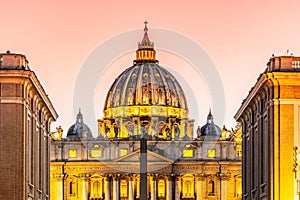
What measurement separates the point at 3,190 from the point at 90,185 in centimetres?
10573

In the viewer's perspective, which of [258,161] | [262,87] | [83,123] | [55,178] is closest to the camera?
[262,87]

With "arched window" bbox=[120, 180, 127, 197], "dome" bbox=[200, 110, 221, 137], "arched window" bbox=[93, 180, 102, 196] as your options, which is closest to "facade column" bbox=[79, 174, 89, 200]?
"arched window" bbox=[93, 180, 102, 196]

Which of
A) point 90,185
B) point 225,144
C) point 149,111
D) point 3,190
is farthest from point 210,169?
point 3,190

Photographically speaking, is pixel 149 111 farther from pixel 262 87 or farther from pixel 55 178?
pixel 262 87

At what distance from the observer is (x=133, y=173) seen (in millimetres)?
167625

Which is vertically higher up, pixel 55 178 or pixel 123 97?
pixel 123 97

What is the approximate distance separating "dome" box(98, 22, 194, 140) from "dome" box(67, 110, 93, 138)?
3768 mm

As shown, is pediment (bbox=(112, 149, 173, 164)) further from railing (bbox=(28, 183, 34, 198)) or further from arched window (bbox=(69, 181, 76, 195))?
railing (bbox=(28, 183, 34, 198))

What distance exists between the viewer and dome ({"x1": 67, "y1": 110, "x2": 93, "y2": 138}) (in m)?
176

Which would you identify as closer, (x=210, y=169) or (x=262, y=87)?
(x=262, y=87)

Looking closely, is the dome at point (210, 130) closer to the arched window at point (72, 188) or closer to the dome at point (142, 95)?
the dome at point (142, 95)

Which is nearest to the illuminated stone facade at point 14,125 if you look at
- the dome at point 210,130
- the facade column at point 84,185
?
the facade column at point 84,185

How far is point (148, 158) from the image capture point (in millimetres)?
165375

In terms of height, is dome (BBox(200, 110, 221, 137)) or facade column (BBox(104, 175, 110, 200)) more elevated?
dome (BBox(200, 110, 221, 137))
